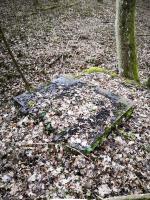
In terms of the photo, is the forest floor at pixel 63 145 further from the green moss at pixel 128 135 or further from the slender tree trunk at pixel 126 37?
the slender tree trunk at pixel 126 37

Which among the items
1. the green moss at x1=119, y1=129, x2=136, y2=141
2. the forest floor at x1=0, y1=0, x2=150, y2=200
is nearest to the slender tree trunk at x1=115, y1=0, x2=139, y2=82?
the forest floor at x1=0, y1=0, x2=150, y2=200

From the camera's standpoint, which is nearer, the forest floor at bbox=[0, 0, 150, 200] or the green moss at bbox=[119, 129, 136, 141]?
the forest floor at bbox=[0, 0, 150, 200]

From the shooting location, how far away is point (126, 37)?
7637 mm

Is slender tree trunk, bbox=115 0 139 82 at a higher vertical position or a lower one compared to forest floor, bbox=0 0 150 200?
higher

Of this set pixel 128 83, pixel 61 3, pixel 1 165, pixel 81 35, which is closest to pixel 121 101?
pixel 128 83

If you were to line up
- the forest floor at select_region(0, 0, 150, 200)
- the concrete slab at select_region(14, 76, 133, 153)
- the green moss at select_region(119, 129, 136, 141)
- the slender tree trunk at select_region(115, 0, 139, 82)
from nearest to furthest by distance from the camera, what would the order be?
1. the forest floor at select_region(0, 0, 150, 200)
2. the concrete slab at select_region(14, 76, 133, 153)
3. the green moss at select_region(119, 129, 136, 141)
4. the slender tree trunk at select_region(115, 0, 139, 82)

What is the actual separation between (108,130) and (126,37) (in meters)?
3.55

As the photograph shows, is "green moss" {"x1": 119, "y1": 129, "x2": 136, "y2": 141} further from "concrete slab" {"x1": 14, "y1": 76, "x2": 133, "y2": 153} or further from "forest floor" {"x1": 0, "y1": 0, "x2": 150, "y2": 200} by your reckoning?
"concrete slab" {"x1": 14, "y1": 76, "x2": 133, "y2": 153}

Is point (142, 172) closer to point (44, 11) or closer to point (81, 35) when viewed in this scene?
point (81, 35)

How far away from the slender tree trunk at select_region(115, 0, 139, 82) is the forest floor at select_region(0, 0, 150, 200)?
536 mm

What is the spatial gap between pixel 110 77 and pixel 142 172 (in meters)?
3.84

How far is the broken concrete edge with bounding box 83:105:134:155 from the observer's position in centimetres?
499

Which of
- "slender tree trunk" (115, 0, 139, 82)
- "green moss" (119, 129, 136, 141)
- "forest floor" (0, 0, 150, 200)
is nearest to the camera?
"forest floor" (0, 0, 150, 200)

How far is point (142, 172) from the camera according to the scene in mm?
4840
